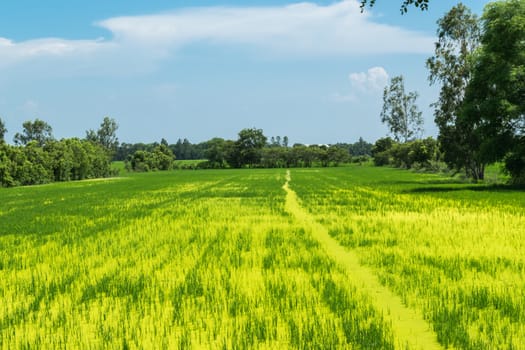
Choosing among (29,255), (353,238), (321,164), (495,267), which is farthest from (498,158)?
(321,164)

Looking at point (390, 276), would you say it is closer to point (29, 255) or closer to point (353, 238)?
point (353, 238)

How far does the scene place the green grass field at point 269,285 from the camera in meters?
6.70

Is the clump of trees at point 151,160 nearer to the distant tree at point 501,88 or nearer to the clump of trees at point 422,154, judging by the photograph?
the clump of trees at point 422,154

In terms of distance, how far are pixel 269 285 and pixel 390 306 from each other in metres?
2.29

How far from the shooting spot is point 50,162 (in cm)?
7562

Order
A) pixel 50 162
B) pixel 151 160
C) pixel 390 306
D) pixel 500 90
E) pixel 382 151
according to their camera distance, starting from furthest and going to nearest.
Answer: pixel 382 151 → pixel 151 160 → pixel 50 162 → pixel 500 90 → pixel 390 306

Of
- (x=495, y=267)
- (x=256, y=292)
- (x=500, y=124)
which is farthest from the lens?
(x=500, y=124)

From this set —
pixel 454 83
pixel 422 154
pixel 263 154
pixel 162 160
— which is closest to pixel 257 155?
pixel 263 154

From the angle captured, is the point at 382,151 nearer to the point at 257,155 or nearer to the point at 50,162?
the point at 257,155

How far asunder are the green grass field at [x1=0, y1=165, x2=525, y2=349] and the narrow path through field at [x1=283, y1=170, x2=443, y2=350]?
3 centimetres

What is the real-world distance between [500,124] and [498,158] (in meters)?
2.27

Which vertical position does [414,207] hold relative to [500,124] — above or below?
below

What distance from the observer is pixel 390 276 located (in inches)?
389

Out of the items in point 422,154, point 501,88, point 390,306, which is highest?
point 501,88
